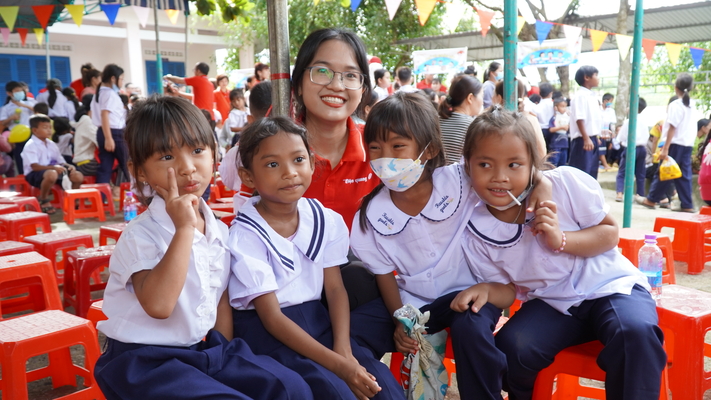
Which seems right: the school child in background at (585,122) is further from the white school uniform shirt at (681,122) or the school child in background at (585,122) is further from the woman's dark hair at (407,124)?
the woman's dark hair at (407,124)

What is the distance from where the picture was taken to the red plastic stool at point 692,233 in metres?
4.12

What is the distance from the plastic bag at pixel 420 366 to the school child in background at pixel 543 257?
0.22m

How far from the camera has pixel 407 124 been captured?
1971 mm

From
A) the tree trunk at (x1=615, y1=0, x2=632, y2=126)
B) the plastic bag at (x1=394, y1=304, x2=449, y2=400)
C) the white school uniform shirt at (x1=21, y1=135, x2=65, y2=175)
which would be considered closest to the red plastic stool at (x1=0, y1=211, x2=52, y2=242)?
the white school uniform shirt at (x1=21, y1=135, x2=65, y2=175)

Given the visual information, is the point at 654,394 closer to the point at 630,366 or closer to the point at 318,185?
the point at 630,366

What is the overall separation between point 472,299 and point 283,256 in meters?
0.66

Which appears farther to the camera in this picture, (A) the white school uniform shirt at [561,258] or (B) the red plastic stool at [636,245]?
(B) the red plastic stool at [636,245]

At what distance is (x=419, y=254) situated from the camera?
6.61 ft

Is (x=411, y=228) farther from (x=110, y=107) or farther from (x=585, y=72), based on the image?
(x=585, y=72)

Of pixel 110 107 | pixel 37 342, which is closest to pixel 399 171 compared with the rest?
pixel 37 342

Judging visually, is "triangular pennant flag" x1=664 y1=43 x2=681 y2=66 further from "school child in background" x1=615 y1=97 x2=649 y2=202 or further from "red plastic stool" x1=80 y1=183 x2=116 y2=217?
"red plastic stool" x1=80 y1=183 x2=116 y2=217

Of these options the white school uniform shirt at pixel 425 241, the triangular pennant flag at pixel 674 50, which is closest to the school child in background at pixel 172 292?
the white school uniform shirt at pixel 425 241

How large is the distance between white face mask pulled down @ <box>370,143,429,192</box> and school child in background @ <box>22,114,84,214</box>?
19.8ft

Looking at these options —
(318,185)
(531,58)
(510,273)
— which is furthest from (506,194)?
(531,58)
